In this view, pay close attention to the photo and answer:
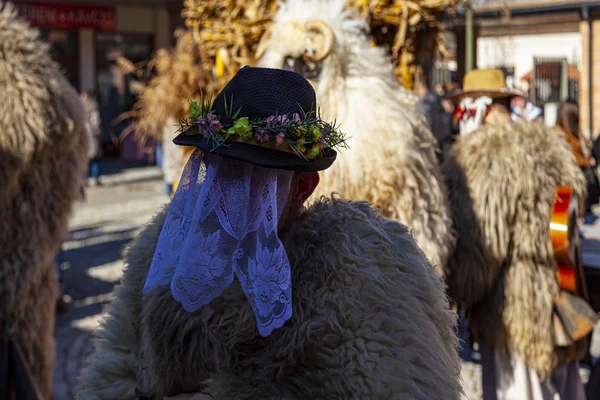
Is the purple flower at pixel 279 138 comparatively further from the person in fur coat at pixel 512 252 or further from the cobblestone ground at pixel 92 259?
the person in fur coat at pixel 512 252

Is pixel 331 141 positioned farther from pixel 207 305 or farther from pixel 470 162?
pixel 470 162

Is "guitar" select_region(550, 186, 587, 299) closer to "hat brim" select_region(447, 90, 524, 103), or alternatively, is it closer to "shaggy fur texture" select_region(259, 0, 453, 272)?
"shaggy fur texture" select_region(259, 0, 453, 272)

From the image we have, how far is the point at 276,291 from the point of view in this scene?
1.62 m

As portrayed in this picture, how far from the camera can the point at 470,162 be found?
3350 mm

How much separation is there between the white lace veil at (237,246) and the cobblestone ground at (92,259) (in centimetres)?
64

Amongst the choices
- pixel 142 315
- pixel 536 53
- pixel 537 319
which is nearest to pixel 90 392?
pixel 142 315

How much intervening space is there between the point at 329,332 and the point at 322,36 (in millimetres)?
1580

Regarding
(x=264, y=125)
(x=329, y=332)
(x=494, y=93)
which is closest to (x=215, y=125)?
(x=264, y=125)

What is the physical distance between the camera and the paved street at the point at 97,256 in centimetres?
505

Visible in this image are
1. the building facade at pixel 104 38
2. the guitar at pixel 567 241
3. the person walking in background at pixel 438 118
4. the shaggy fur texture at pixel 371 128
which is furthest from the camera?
the building facade at pixel 104 38

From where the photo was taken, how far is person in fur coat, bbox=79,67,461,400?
5.30ft

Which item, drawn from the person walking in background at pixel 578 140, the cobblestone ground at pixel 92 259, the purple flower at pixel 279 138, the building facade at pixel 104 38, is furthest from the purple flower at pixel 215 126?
the building facade at pixel 104 38

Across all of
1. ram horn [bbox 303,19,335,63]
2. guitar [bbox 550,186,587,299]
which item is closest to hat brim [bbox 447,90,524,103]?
guitar [bbox 550,186,587,299]

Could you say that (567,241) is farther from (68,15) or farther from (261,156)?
(68,15)
